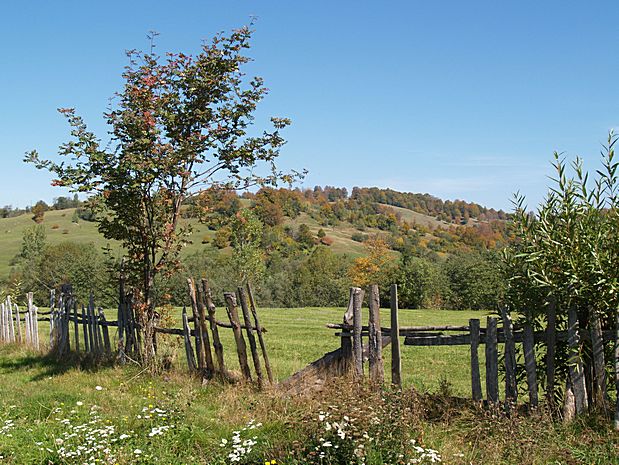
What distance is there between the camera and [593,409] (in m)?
7.17

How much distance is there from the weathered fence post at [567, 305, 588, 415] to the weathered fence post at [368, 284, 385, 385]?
8.55 ft

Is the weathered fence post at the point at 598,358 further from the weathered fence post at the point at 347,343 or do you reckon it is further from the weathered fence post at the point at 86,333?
the weathered fence post at the point at 86,333

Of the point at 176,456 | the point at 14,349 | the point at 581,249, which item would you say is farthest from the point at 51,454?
the point at 14,349

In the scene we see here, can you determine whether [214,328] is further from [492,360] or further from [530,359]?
[530,359]

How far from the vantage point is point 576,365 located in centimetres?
727

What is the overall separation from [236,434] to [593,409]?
172 inches

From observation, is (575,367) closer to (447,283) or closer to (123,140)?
(123,140)

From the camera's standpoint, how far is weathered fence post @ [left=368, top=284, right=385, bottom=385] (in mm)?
8655

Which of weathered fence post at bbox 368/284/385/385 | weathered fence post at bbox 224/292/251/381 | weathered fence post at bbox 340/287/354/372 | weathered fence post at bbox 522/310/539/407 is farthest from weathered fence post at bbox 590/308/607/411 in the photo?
weathered fence post at bbox 224/292/251/381

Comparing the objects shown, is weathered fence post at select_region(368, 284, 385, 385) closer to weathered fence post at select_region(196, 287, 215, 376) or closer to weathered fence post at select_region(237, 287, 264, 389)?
weathered fence post at select_region(237, 287, 264, 389)

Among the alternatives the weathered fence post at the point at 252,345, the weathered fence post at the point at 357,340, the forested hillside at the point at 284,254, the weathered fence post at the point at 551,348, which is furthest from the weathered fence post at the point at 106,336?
the weathered fence post at the point at 551,348

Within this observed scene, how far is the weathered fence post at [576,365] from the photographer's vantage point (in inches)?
282

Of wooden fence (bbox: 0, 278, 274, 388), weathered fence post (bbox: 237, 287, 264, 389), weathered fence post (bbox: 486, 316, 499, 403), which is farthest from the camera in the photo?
wooden fence (bbox: 0, 278, 274, 388)

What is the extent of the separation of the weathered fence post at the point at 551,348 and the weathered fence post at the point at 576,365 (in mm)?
195
